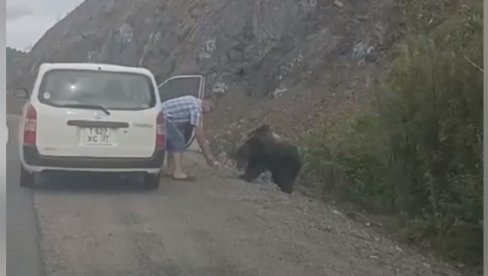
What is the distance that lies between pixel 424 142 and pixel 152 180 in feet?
3.56

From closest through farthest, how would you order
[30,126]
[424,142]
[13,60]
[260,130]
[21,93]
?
[13,60]
[21,93]
[30,126]
[260,130]
[424,142]

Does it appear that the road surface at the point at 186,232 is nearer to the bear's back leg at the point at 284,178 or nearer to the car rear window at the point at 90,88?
the bear's back leg at the point at 284,178

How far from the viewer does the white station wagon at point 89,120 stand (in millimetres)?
2990

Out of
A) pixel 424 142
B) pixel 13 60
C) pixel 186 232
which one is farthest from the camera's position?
pixel 424 142

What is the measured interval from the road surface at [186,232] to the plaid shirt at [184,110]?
14cm

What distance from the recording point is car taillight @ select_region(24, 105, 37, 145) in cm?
296

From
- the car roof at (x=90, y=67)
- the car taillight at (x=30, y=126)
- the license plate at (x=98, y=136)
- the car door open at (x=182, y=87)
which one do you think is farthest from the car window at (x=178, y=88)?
the car taillight at (x=30, y=126)

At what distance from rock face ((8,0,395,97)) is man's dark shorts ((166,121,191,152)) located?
169 millimetres

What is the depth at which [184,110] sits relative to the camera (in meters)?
3.17

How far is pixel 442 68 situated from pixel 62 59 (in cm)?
143

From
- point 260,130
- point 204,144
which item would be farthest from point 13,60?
point 260,130

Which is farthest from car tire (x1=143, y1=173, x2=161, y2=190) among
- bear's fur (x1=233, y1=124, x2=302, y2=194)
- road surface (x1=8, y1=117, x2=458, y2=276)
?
bear's fur (x1=233, y1=124, x2=302, y2=194)

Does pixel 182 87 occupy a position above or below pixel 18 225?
above

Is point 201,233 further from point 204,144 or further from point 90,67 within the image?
point 90,67
